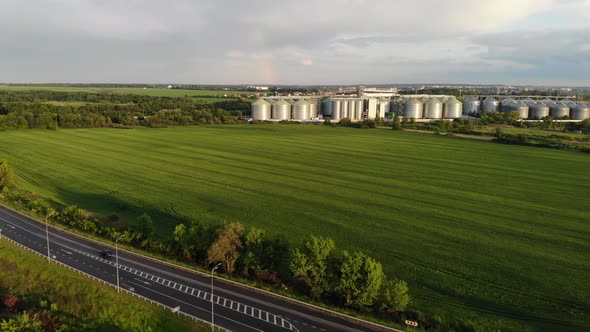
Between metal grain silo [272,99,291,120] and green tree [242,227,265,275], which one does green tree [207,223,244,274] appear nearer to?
green tree [242,227,265,275]

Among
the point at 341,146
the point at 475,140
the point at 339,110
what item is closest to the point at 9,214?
the point at 341,146

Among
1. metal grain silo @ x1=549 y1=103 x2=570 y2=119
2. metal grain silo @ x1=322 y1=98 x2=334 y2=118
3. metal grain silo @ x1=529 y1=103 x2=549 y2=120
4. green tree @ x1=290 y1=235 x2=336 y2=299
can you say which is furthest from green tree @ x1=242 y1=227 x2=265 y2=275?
metal grain silo @ x1=549 y1=103 x2=570 y2=119

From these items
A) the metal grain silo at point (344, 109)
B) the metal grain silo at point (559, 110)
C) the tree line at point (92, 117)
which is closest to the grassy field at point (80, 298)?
the tree line at point (92, 117)

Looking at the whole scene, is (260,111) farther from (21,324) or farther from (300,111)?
(21,324)

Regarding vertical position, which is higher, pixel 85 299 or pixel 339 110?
pixel 339 110

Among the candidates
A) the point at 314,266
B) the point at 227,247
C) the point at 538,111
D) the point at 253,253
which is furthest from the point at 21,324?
the point at 538,111

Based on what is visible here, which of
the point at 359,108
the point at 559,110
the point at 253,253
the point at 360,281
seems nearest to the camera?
the point at 360,281

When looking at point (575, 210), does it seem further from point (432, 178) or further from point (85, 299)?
point (85, 299)
